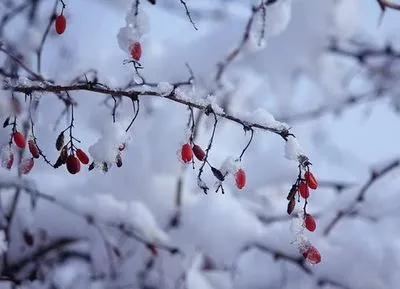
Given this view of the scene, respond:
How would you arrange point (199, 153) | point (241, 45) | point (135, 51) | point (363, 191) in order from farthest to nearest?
point (363, 191)
point (241, 45)
point (135, 51)
point (199, 153)

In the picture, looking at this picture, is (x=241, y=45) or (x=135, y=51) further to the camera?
(x=241, y=45)

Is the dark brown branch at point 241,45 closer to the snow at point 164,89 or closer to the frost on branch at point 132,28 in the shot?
the frost on branch at point 132,28

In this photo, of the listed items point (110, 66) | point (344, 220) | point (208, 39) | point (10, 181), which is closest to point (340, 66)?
point (208, 39)

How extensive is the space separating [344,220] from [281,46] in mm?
1346

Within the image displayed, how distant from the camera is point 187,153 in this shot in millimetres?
1350

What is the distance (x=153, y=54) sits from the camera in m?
3.40

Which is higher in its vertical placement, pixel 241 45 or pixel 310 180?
pixel 241 45

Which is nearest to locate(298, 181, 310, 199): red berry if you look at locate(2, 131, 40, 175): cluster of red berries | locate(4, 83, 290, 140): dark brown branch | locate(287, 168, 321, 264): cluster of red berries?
locate(287, 168, 321, 264): cluster of red berries

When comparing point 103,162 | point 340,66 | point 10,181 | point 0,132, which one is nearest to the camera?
point 103,162

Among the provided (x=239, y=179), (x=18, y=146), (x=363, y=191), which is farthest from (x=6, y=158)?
(x=363, y=191)

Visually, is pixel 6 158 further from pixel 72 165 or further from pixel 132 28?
A: pixel 132 28

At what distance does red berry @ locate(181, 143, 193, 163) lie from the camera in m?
1.35

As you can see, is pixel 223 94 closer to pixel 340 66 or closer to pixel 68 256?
pixel 68 256

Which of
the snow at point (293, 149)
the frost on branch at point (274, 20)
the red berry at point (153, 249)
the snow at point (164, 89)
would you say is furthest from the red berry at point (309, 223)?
the red berry at point (153, 249)
